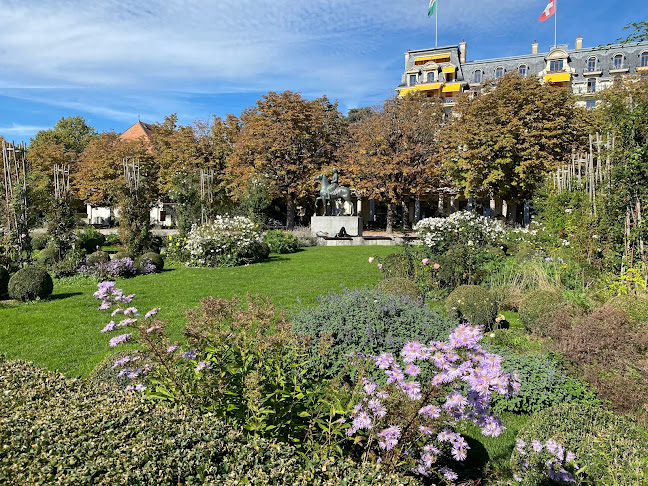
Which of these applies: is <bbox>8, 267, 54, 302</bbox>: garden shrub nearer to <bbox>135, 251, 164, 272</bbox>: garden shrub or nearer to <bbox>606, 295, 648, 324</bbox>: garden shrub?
<bbox>135, 251, 164, 272</bbox>: garden shrub

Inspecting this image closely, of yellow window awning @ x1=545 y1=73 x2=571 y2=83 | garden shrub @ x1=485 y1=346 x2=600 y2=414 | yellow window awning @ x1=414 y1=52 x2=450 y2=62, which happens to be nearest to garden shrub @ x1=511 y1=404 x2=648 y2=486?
garden shrub @ x1=485 y1=346 x2=600 y2=414

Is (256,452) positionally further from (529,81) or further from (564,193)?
(529,81)

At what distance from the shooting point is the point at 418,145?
28953 millimetres

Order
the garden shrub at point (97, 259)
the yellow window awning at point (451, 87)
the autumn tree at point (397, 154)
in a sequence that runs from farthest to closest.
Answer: the yellow window awning at point (451, 87), the autumn tree at point (397, 154), the garden shrub at point (97, 259)

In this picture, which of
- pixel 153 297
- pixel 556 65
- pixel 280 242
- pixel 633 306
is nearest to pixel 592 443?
pixel 633 306

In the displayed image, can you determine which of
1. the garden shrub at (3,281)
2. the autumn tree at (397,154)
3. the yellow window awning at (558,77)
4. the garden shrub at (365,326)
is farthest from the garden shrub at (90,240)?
the yellow window awning at (558,77)

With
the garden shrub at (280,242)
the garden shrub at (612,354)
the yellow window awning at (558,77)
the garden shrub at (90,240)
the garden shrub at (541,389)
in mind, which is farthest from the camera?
the yellow window awning at (558,77)

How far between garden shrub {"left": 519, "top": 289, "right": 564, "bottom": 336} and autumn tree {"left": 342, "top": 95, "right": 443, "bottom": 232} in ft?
73.6

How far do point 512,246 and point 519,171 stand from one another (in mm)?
12324

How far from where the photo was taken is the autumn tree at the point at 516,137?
24.1 metres

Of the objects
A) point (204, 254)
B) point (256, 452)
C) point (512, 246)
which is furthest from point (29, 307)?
point (512, 246)

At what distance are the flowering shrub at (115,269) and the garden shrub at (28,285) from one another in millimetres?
2327

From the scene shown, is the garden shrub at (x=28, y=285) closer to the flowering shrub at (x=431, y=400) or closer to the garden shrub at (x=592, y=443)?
the flowering shrub at (x=431, y=400)

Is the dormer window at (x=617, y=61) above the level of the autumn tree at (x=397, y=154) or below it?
above
